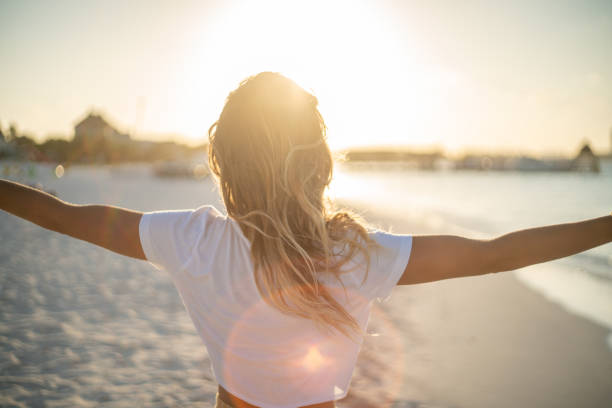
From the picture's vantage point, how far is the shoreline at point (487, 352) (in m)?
3.89

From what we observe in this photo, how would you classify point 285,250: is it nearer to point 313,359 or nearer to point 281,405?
point 313,359

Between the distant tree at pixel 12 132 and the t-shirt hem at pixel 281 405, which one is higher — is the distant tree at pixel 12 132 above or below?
above

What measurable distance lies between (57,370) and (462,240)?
14.3ft

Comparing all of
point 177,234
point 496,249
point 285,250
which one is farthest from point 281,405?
point 496,249

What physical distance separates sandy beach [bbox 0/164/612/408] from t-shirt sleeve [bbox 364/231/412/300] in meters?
2.97

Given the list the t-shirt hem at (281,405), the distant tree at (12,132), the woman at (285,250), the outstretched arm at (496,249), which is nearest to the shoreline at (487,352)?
the t-shirt hem at (281,405)

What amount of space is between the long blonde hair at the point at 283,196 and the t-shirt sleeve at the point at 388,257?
4 centimetres

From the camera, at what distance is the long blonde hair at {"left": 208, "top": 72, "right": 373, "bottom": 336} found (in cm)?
112

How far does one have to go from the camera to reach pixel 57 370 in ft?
13.0

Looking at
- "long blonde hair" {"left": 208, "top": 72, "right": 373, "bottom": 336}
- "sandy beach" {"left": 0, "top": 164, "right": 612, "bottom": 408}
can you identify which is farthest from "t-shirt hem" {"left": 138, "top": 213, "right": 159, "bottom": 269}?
"sandy beach" {"left": 0, "top": 164, "right": 612, "bottom": 408}

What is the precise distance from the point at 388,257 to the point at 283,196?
0.35 m

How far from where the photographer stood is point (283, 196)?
117cm

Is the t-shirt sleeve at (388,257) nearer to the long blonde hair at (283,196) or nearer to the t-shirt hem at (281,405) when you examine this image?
the long blonde hair at (283,196)

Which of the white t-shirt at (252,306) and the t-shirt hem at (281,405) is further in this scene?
the t-shirt hem at (281,405)
